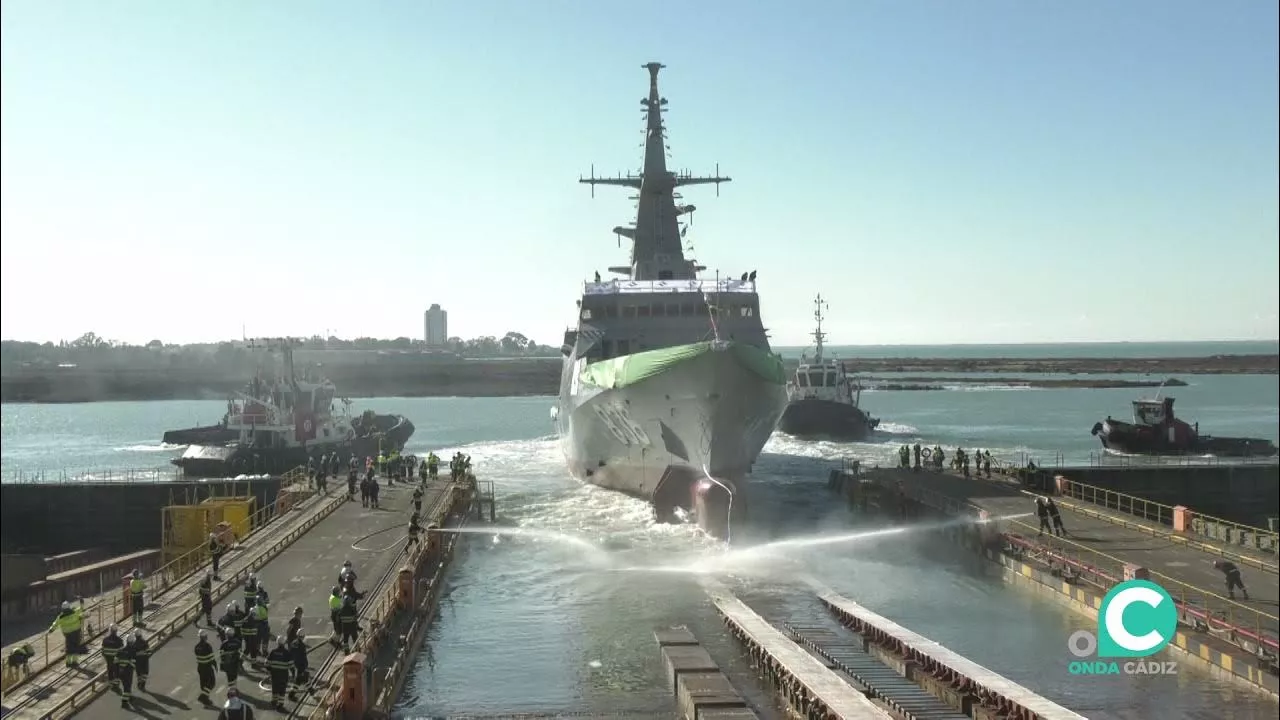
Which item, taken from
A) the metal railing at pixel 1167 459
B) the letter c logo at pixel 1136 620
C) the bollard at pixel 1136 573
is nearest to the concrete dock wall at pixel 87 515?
the letter c logo at pixel 1136 620

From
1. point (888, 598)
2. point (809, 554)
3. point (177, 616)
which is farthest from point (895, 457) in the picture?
point (177, 616)

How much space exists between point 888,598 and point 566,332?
2473cm

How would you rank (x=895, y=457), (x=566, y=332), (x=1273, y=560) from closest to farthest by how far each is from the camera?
(x=1273, y=560) < (x=566, y=332) < (x=895, y=457)

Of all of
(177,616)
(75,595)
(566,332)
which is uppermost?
(566,332)

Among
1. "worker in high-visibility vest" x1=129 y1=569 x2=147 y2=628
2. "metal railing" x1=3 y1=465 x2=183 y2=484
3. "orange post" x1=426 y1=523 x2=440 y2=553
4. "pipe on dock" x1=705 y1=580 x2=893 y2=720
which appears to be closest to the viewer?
"pipe on dock" x1=705 y1=580 x2=893 y2=720

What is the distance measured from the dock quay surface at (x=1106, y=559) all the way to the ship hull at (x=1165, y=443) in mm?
28556

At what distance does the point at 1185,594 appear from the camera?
66.1 feet

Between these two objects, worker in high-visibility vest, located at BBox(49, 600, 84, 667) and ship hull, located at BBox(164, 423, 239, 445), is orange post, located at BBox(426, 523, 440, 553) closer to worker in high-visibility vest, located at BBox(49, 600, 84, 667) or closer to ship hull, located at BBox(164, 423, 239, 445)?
worker in high-visibility vest, located at BBox(49, 600, 84, 667)

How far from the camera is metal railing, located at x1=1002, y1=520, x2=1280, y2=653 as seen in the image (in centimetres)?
1769

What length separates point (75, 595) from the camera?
30297 millimetres

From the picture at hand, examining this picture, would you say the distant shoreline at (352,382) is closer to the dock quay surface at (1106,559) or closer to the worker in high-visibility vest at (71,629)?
the dock quay surface at (1106,559)

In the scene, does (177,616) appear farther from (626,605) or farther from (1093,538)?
(1093,538)

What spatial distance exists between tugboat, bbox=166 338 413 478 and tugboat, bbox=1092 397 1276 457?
45.8 meters

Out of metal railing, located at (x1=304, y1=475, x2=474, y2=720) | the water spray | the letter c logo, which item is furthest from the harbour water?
metal railing, located at (x1=304, y1=475, x2=474, y2=720)
